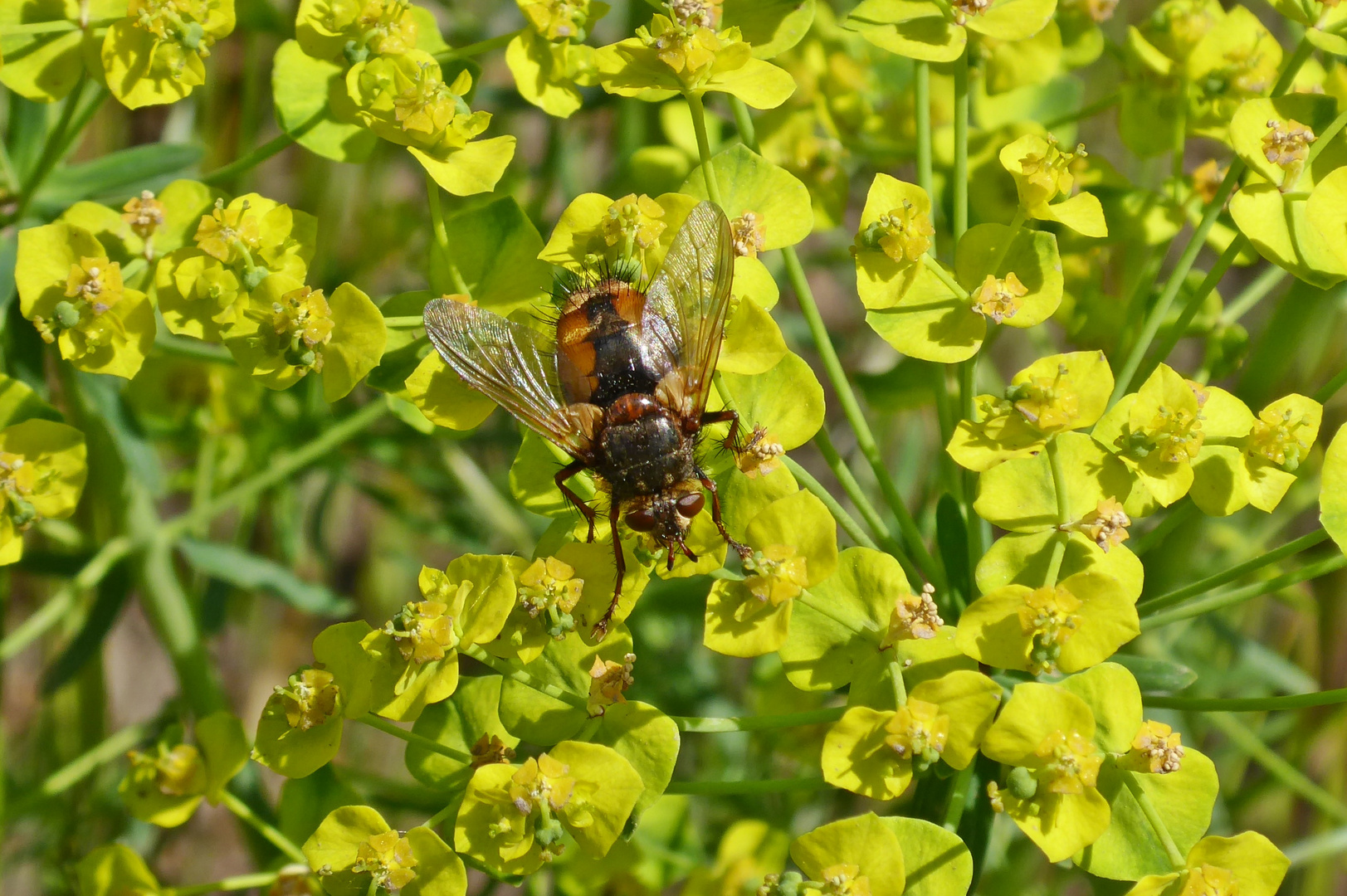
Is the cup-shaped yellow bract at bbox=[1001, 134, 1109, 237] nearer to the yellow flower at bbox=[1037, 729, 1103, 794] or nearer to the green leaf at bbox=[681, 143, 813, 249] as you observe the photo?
the green leaf at bbox=[681, 143, 813, 249]

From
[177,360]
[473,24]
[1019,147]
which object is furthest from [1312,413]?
[177,360]

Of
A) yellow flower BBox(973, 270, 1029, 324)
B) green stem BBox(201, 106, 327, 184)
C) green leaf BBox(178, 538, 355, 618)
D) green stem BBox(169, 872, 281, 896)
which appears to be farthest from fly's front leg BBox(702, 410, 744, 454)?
green leaf BBox(178, 538, 355, 618)

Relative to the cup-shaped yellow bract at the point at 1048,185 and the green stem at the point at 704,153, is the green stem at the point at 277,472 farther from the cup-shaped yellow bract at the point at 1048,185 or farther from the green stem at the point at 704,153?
the cup-shaped yellow bract at the point at 1048,185

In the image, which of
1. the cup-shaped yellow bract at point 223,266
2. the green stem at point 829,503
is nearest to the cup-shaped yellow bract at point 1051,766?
the green stem at point 829,503

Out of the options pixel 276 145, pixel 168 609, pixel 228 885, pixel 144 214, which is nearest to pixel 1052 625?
pixel 228 885

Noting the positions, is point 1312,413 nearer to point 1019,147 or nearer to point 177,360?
point 1019,147

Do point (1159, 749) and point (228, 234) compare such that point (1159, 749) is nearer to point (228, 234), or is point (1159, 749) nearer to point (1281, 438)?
point (1281, 438)
